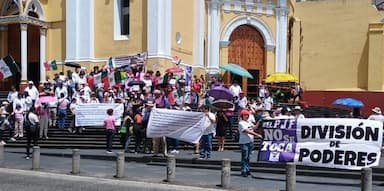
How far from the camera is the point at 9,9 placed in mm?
32938

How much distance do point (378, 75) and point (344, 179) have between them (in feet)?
67.2

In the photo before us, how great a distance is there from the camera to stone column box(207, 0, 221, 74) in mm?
33625

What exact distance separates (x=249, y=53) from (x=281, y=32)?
2280 mm

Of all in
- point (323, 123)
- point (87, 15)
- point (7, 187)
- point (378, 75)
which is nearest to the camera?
point (7, 187)

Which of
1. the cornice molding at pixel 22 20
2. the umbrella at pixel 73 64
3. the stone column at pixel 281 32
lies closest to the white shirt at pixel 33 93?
the umbrella at pixel 73 64

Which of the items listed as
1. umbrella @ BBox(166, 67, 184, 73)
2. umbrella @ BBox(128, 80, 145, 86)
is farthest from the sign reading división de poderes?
umbrella @ BBox(166, 67, 184, 73)

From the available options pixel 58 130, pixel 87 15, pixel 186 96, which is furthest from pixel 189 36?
pixel 58 130

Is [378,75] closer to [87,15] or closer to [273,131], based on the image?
[87,15]

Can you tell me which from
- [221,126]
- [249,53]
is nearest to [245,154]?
[221,126]

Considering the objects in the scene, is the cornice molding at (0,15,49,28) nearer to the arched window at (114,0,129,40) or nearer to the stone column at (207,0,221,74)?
the arched window at (114,0,129,40)

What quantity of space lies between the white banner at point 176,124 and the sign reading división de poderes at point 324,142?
3.49 meters

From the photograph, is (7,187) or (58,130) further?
(58,130)

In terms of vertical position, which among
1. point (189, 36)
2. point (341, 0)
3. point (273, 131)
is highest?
point (341, 0)

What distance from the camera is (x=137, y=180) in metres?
14.9
